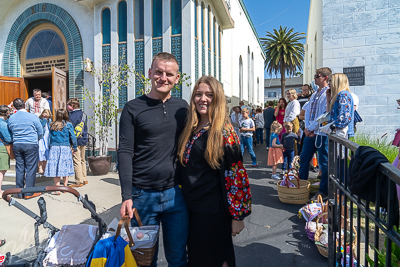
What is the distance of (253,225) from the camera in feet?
12.4

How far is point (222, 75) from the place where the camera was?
12.7 metres

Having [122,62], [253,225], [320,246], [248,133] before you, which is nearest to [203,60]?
[122,62]

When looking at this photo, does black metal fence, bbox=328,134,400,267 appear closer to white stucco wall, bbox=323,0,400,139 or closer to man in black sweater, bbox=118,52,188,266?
man in black sweater, bbox=118,52,188,266

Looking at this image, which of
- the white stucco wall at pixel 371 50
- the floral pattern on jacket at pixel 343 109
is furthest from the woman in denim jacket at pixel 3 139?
the white stucco wall at pixel 371 50

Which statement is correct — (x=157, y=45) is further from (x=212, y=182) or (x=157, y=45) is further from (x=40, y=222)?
(x=212, y=182)

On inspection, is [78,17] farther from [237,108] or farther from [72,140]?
[237,108]

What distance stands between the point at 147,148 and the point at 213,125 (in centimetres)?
51

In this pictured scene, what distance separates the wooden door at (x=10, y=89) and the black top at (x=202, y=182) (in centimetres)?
1046

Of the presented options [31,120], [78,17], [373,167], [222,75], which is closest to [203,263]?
[373,167]

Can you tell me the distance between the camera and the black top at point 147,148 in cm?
197

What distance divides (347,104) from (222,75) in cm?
919

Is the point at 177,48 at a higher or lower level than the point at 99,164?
higher

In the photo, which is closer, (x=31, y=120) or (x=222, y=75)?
(x=31, y=120)

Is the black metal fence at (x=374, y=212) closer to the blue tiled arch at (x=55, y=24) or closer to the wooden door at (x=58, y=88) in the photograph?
the wooden door at (x=58, y=88)
